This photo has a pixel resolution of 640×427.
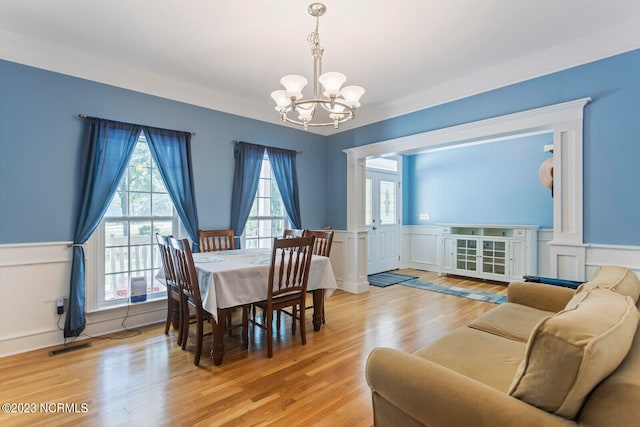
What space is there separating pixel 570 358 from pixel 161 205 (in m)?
3.78

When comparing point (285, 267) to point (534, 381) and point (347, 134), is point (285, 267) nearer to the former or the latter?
point (534, 381)

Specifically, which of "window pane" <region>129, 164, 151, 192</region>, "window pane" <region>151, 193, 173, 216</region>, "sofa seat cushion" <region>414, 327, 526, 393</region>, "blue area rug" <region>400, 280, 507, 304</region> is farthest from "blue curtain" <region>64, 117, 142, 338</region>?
"blue area rug" <region>400, 280, 507, 304</region>

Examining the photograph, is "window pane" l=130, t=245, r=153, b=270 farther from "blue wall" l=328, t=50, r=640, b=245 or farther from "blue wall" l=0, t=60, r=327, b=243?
"blue wall" l=328, t=50, r=640, b=245

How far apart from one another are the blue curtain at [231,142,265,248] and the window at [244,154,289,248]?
22cm

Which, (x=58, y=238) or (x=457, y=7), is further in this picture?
(x=58, y=238)

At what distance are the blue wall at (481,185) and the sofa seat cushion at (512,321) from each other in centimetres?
348

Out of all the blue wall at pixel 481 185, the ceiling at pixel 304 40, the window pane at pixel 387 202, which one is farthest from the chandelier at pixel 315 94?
the blue wall at pixel 481 185

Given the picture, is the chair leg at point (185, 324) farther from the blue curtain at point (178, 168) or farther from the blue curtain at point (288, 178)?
the blue curtain at point (288, 178)

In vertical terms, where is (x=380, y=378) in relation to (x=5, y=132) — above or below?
below

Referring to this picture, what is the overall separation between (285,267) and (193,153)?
1.97 metres

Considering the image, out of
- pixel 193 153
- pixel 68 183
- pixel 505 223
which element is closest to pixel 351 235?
pixel 193 153

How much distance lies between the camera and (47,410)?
1.92 meters

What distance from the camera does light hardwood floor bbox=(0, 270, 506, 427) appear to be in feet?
6.09

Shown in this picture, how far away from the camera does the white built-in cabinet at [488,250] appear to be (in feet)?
16.4
